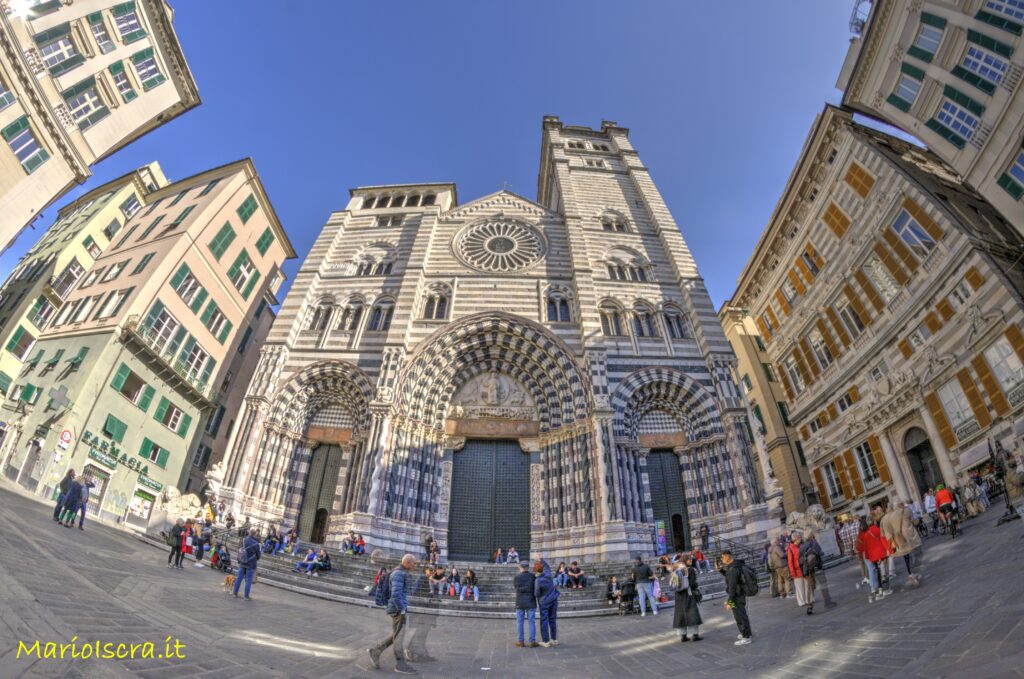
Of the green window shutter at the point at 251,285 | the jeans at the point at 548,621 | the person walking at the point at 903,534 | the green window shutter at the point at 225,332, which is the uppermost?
the green window shutter at the point at 251,285

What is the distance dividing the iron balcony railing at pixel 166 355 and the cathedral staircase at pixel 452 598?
10355 mm

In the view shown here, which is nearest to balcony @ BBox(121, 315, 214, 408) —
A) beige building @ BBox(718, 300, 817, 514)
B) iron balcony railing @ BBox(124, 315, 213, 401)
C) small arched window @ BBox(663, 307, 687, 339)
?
iron balcony railing @ BBox(124, 315, 213, 401)

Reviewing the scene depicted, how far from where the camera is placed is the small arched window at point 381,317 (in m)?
21.9

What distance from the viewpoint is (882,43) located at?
2003 cm

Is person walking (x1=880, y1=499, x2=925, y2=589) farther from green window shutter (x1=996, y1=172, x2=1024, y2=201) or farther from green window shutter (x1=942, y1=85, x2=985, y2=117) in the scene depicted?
green window shutter (x1=942, y1=85, x2=985, y2=117)

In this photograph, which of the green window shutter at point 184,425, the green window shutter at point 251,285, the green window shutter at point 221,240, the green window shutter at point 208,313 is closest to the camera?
the green window shutter at point 184,425

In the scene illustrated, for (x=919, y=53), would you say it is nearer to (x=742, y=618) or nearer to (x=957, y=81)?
(x=957, y=81)

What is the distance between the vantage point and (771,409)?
92.6 feet

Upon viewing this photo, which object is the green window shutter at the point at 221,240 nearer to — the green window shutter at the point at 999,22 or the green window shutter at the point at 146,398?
the green window shutter at the point at 146,398

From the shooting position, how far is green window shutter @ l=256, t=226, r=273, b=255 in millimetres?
29416

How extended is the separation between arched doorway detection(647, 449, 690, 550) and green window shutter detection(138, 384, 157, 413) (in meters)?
22.1

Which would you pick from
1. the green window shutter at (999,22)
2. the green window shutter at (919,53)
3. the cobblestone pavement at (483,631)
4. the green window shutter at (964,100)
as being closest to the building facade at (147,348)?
the cobblestone pavement at (483,631)

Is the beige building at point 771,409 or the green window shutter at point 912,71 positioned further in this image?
the beige building at point 771,409

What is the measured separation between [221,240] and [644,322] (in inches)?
902
